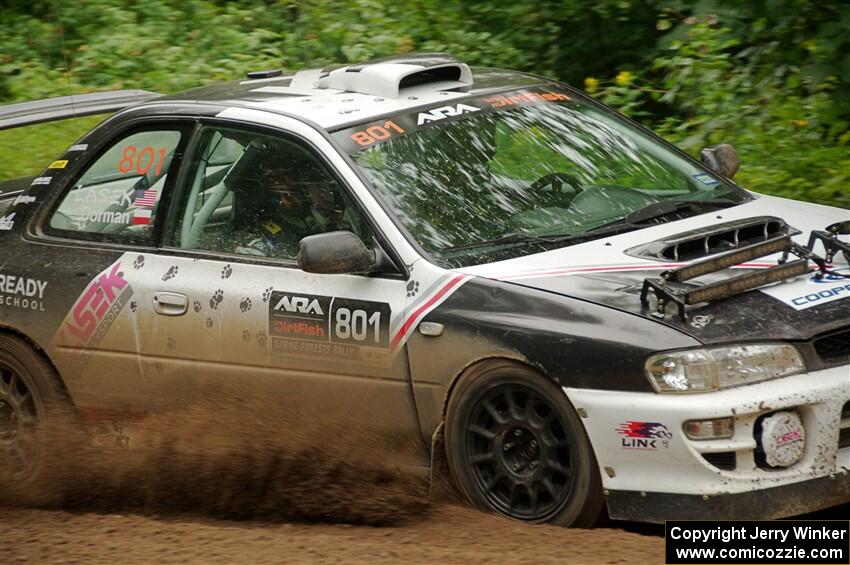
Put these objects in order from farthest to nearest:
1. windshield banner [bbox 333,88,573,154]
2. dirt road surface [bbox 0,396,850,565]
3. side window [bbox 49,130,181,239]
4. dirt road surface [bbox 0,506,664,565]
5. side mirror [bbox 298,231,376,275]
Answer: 1. side window [bbox 49,130,181,239]
2. windshield banner [bbox 333,88,573,154]
3. side mirror [bbox 298,231,376,275]
4. dirt road surface [bbox 0,396,850,565]
5. dirt road surface [bbox 0,506,664,565]

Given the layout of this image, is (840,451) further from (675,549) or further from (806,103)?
(806,103)

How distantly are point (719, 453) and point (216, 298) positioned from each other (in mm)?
2084

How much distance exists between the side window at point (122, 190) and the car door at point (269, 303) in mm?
161

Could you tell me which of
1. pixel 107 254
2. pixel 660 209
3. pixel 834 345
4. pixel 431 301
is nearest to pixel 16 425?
pixel 107 254

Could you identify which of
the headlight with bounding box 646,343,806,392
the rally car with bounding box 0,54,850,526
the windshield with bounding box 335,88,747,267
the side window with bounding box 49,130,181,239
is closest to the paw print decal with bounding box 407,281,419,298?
the rally car with bounding box 0,54,850,526

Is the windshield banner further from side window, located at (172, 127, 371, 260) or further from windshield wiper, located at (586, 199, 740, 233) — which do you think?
windshield wiper, located at (586, 199, 740, 233)

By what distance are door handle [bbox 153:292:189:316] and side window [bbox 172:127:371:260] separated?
0.23m

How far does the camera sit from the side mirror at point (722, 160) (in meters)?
6.21

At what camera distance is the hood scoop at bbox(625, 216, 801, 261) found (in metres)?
5.06

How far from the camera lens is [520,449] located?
4.75 metres

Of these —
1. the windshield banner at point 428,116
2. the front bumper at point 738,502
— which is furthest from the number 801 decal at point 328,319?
the front bumper at point 738,502

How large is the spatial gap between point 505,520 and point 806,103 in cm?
521

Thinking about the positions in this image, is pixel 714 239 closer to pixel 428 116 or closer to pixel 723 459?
pixel 723 459

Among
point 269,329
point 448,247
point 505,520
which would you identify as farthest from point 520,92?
point 505,520
